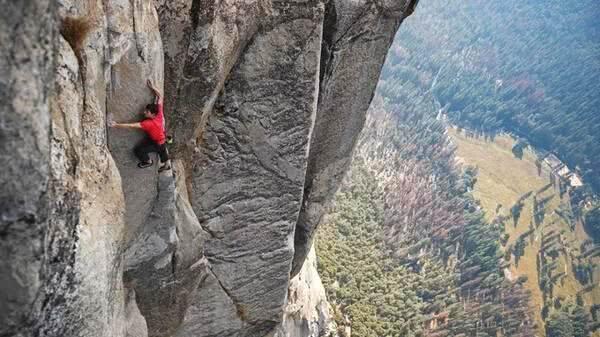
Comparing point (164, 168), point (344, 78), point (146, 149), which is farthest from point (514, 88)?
point (146, 149)

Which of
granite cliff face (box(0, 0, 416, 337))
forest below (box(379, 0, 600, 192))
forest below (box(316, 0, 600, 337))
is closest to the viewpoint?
granite cliff face (box(0, 0, 416, 337))

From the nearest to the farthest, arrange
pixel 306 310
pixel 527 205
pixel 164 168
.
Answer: pixel 164 168 < pixel 306 310 < pixel 527 205

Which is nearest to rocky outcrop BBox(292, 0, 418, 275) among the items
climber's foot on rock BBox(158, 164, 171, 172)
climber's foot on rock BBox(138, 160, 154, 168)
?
climber's foot on rock BBox(158, 164, 171, 172)

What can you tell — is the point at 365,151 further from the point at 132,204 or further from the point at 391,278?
the point at 132,204

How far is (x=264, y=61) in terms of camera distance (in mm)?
10016

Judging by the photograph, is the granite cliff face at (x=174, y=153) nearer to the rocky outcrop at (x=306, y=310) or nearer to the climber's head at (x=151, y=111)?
the climber's head at (x=151, y=111)

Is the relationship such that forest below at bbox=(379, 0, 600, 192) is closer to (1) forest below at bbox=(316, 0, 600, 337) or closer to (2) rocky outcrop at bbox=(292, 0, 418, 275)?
(1) forest below at bbox=(316, 0, 600, 337)

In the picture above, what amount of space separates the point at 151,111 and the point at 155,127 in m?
0.28

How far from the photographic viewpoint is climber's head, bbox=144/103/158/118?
25.4ft

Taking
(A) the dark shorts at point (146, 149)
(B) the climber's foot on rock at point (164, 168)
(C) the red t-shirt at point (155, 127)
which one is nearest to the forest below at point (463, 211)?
(B) the climber's foot on rock at point (164, 168)

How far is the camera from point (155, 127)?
780 cm

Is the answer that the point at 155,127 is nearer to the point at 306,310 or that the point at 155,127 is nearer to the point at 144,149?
the point at 144,149

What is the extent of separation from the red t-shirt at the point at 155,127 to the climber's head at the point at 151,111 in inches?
2.1

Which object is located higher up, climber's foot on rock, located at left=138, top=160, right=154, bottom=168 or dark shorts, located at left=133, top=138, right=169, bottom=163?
dark shorts, located at left=133, top=138, right=169, bottom=163
